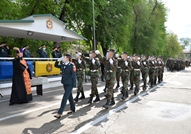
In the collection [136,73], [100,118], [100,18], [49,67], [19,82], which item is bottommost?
[100,118]

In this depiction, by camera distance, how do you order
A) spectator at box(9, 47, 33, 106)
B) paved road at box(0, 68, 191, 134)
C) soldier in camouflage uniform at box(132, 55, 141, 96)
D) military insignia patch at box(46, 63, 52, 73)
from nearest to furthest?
paved road at box(0, 68, 191, 134), spectator at box(9, 47, 33, 106), soldier in camouflage uniform at box(132, 55, 141, 96), military insignia patch at box(46, 63, 52, 73)

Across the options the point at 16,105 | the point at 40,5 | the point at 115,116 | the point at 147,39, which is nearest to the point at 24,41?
the point at 40,5

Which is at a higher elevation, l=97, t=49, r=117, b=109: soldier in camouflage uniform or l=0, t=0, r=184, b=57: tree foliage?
l=0, t=0, r=184, b=57: tree foliage

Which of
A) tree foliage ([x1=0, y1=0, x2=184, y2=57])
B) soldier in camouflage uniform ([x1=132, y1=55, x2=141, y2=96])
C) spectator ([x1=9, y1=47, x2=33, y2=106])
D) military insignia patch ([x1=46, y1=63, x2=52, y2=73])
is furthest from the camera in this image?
tree foliage ([x1=0, y1=0, x2=184, y2=57])

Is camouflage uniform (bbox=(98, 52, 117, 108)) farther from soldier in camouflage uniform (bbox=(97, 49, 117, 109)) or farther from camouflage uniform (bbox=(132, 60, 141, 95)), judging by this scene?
camouflage uniform (bbox=(132, 60, 141, 95))

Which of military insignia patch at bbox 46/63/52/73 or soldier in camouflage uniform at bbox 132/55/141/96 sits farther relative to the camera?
military insignia patch at bbox 46/63/52/73

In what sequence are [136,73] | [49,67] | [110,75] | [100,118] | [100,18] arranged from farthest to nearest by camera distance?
[100,18] < [49,67] < [136,73] < [110,75] < [100,118]

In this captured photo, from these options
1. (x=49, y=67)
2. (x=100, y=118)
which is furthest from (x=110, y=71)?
(x=49, y=67)

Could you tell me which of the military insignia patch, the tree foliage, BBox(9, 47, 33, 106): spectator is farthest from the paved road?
the tree foliage

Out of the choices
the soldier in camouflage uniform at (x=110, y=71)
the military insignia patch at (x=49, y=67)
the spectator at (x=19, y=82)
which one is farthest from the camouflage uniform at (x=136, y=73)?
the military insignia patch at (x=49, y=67)

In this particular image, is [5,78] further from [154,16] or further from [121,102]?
[154,16]

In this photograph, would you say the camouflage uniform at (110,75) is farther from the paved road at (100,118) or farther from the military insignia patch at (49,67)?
the military insignia patch at (49,67)

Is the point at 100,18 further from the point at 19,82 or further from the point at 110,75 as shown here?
the point at 19,82

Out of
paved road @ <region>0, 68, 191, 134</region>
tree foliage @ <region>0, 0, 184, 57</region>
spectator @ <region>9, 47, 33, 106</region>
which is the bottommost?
paved road @ <region>0, 68, 191, 134</region>
